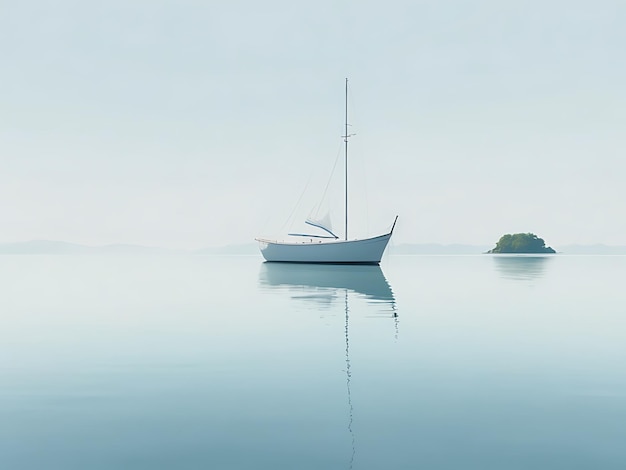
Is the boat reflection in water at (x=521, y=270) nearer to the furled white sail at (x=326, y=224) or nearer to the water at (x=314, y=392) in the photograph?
the furled white sail at (x=326, y=224)

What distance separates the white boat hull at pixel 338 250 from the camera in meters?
68.8

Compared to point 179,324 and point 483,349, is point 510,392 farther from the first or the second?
point 179,324

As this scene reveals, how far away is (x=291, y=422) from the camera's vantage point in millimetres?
8234

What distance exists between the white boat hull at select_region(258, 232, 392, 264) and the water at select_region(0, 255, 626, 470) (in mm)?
46841

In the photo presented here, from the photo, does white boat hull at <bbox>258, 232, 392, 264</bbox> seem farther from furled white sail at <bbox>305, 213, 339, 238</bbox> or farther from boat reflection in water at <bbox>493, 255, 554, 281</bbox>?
boat reflection in water at <bbox>493, 255, 554, 281</bbox>

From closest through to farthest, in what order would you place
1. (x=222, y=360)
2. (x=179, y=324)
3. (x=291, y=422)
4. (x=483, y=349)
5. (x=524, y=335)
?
(x=291, y=422)
(x=222, y=360)
(x=483, y=349)
(x=524, y=335)
(x=179, y=324)

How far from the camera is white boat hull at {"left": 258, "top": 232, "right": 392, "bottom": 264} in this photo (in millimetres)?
68750

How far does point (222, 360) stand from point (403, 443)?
684 centimetres

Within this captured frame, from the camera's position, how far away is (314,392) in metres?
10.1

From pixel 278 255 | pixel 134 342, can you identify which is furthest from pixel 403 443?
pixel 278 255

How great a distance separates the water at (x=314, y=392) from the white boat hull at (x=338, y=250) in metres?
46.8

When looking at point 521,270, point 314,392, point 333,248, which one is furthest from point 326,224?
point 314,392

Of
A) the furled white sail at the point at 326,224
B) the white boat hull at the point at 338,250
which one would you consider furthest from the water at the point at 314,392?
the furled white sail at the point at 326,224

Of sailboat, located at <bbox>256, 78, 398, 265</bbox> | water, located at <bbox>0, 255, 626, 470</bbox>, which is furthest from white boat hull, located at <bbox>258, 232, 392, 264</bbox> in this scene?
water, located at <bbox>0, 255, 626, 470</bbox>
